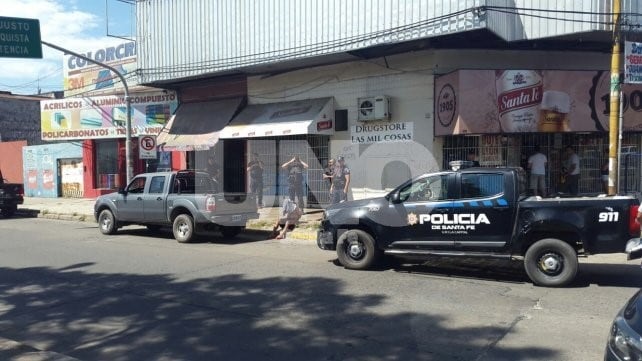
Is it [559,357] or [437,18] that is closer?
[559,357]

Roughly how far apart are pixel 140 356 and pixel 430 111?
1131 cm

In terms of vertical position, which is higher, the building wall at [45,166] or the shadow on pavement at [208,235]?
the building wall at [45,166]

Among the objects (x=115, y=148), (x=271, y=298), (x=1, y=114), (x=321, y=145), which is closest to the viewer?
(x=271, y=298)

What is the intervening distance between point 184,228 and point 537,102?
9.18 metres

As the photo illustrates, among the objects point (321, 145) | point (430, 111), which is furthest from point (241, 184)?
point (430, 111)

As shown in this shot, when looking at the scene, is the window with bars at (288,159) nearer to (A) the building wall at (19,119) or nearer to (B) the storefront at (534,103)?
(B) the storefront at (534,103)

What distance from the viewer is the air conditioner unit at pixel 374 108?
15320 millimetres

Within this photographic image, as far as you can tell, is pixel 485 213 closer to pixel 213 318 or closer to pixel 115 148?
pixel 213 318

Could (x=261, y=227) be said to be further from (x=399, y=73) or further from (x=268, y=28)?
(x=268, y=28)

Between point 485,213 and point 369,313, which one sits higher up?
point 485,213

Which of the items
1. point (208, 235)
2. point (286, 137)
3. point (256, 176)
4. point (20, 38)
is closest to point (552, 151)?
point (286, 137)

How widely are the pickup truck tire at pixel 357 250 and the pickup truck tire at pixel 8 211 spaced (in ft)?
51.6

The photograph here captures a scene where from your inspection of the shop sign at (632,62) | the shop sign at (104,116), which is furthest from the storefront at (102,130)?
the shop sign at (632,62)

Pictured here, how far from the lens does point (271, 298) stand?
7.18 meters
